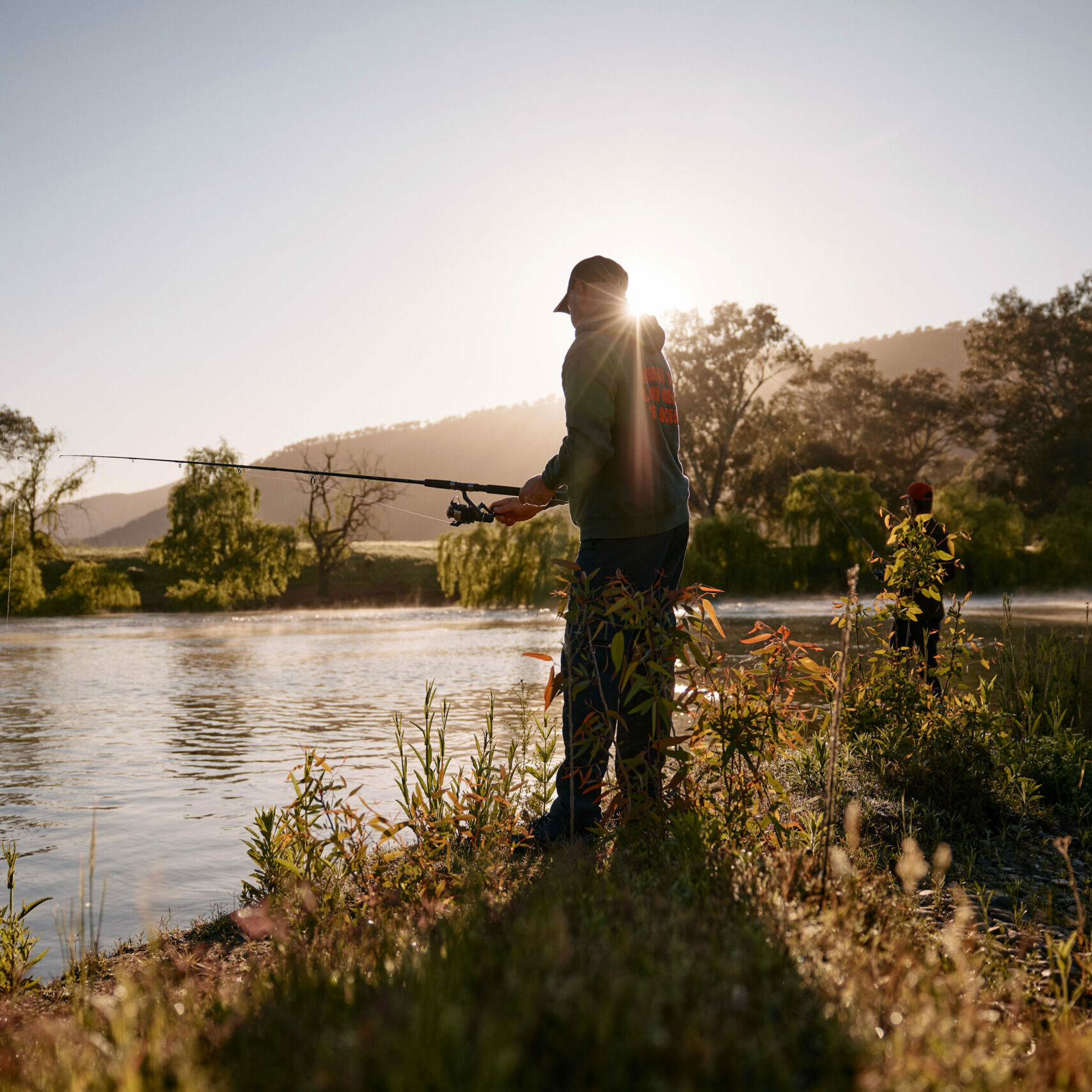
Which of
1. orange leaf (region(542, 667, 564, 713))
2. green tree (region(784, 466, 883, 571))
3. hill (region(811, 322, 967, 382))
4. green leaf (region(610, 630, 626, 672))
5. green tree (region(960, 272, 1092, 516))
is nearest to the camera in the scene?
green leaf (region(610, 630, 626, 672))

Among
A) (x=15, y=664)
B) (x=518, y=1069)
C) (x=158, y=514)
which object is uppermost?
(x=158, y=514)

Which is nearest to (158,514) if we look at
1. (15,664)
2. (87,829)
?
(15,664)

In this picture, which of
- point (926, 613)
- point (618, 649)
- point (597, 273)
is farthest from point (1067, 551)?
point (618, 649)

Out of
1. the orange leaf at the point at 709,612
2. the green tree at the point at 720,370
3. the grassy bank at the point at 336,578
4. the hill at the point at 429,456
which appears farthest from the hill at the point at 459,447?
the orange leaf at the point at 709,612

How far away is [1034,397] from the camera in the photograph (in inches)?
1672

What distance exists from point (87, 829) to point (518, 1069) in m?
4.60

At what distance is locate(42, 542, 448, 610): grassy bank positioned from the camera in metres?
32.8

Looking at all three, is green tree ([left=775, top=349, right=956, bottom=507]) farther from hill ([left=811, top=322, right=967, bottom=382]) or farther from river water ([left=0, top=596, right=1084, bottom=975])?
hill ([left=811, top=322, right=967, bottom=382])

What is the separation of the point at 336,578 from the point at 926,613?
33.6 meters

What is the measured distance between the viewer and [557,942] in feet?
4.85

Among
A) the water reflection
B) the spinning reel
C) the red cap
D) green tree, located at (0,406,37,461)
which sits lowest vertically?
the water reflection

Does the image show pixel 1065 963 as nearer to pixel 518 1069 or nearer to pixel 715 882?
pixel 715 882

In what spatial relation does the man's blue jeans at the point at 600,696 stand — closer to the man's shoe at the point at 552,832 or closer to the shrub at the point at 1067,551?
the man's shoe at the point at 552,832

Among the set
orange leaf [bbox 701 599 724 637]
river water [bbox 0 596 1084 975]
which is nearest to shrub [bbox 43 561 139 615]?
river water [bbox 0 596 1084 975]
